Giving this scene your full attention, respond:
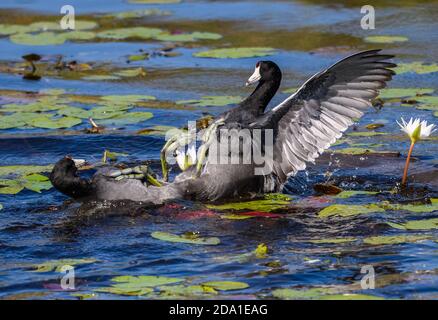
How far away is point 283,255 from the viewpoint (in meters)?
6.48

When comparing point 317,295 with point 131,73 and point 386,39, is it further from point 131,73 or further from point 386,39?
point 386,39

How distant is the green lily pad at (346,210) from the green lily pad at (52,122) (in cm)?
323

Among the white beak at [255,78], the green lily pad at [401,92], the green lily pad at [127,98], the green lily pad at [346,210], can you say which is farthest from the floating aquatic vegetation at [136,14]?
the green lily pad at [346,210]

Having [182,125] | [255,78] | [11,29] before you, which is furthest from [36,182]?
[11,29]

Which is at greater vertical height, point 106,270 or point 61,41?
point 61,41

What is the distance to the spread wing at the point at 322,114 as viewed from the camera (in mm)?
Result: 7980

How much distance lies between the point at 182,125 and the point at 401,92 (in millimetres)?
2258

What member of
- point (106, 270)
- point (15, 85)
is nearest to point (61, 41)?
point (15, 85)

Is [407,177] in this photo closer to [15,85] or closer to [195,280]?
[195,280]

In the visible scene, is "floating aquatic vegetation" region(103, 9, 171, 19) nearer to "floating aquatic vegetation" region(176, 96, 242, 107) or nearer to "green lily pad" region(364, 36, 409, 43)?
"green lily pad" region(364, 36, 409, 43)

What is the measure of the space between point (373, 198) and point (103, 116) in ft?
10.6

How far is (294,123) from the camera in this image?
26.3 feet

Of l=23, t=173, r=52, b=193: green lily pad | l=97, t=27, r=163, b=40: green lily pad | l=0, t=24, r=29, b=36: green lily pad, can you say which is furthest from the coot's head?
l=0, t=24, r=29, b=36: green lily pad
